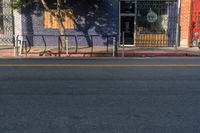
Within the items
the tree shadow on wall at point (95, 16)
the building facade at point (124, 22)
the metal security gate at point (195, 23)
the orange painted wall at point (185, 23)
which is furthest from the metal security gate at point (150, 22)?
the metal security gate at point (195, 23)

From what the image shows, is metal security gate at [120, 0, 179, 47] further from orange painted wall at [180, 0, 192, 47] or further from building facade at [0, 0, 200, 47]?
orange painted wall at [180, 0, 192, 47]

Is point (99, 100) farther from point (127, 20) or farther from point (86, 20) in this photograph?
point (127, 20)

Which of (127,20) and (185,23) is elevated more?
(127,20)

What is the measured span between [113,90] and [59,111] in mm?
2264

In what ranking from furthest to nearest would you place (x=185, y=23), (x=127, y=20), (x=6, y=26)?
(x=6, y=26)
(x=127, y=20)
(x=185, y=23)

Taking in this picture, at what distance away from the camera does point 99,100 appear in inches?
332

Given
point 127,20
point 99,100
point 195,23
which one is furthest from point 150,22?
point 99,100

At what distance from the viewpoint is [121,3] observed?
2292 cm

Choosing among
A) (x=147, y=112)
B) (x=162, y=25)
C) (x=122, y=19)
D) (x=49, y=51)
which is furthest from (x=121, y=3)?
(x=147, y=112)

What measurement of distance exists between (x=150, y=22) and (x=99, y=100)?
15.4 metres

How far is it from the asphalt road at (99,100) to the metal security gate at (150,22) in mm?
9973

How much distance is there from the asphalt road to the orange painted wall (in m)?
9.59

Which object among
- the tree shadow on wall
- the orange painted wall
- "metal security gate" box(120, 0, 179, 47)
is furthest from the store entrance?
the orange painted wall

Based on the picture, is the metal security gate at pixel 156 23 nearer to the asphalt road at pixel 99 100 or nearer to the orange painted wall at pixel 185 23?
the orange painted wall at pixel 185 23
